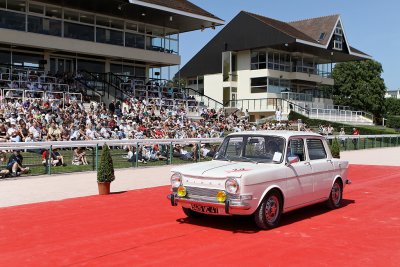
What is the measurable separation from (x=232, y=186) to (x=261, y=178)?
552mm

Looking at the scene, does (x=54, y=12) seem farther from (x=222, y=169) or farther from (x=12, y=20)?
(x=222, y=169)

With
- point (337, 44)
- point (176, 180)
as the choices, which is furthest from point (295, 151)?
point (337, 44)

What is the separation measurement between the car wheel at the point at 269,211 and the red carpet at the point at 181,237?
20 cm

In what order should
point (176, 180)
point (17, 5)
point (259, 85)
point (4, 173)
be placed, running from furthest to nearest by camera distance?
point (259, 85)
point (17, 5)
point (4, 173)
point (176, 180)

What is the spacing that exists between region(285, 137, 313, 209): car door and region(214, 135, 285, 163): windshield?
22cm

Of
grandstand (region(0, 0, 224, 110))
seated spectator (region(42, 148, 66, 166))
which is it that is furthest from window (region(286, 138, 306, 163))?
grandstand (region(0, 0, 224, 110))

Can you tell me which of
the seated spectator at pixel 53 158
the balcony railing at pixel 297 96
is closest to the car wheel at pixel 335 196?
the seated spectator at pixel 53 158

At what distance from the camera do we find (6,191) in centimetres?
1223

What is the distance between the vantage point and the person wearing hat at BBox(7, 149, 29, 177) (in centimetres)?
1442

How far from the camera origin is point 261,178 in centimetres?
800

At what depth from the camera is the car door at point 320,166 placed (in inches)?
375

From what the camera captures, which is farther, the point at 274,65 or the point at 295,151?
the point at 274,65

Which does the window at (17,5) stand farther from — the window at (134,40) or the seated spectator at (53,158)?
the seated spectator at (53,158)

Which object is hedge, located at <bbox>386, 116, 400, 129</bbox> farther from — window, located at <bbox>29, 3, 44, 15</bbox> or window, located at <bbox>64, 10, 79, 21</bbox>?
window, located at <bbox>29, 3, 44, 15</bbox>
